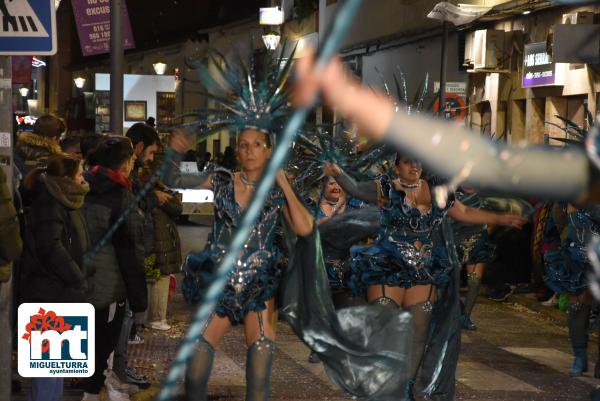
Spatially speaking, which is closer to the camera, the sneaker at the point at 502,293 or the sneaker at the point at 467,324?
the sneaker at the point at 467,324

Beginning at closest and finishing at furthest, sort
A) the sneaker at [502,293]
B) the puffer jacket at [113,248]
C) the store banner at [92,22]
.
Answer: the puffer jacket at [113,248] → the sneaker at [502,293] → the store banner at [92,22]

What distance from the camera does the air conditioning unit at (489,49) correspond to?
24.6m

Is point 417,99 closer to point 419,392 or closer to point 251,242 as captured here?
point 419,392

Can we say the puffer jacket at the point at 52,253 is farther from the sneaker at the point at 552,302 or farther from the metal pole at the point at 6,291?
the sneaker at the point at 552,302

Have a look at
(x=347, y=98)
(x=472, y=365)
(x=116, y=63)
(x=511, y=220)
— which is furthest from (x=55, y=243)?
(x=116, y=63)

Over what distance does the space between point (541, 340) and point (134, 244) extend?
6026mm

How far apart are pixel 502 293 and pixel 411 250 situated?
26.2 ft

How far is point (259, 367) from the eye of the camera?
676 cm

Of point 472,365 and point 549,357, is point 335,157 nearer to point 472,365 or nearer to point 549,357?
point 472,365

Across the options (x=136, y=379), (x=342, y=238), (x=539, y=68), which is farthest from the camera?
(x=539, y=68)

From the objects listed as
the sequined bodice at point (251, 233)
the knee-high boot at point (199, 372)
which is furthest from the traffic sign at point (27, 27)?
the knee-high boot at point (199, 372)

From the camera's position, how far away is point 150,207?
981cm

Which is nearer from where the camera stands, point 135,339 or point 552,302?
point 135,339

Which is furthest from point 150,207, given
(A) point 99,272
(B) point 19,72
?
(B) point 19,72
